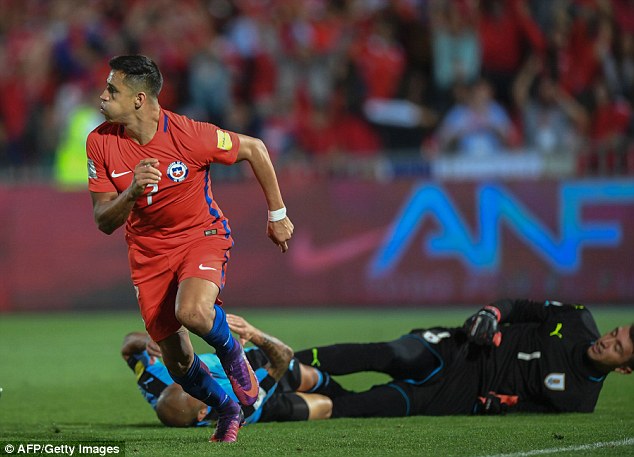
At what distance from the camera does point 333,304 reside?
49.4 ft

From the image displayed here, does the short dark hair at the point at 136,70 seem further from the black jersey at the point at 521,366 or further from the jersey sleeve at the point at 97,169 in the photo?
the black jersey at the point at 521,366

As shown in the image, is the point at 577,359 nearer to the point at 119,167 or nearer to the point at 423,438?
the point at 423,438

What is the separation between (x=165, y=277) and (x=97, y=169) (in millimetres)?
741

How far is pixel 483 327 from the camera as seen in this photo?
7.18m

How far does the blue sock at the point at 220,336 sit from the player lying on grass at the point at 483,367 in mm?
1288

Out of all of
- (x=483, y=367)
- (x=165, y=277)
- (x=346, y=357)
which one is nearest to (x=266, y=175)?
(x=165, y=277)

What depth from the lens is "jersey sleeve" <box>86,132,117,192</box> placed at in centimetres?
640

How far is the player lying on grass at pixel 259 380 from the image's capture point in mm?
7047

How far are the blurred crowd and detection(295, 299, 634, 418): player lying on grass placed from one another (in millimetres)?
6755

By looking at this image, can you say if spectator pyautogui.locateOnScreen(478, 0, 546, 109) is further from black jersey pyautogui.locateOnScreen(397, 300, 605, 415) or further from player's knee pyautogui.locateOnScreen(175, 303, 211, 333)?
player's knee pyautogui.locateOnScreen(175, 303, 211, 333)

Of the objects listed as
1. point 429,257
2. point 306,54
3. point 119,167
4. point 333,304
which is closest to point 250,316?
point 333,304

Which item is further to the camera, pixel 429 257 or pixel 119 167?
pixel 429 257

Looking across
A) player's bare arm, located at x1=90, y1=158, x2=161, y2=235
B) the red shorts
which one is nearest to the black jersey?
the red shorts

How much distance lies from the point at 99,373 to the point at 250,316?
4.47 meters
